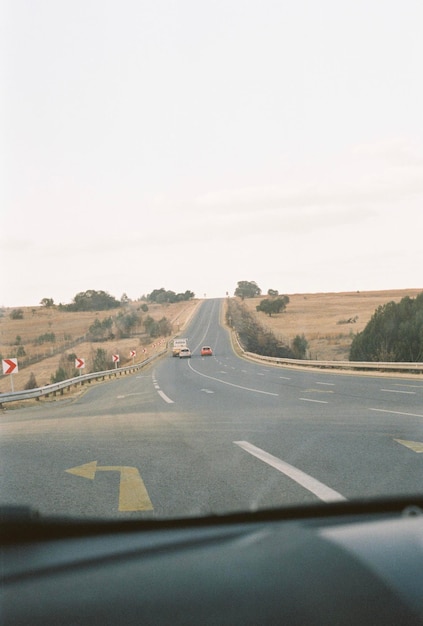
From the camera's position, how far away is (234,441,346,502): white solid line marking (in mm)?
6047

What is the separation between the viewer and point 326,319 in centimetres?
10075

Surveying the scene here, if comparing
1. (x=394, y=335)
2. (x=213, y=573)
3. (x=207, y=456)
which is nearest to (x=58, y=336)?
(x=394, y=335)

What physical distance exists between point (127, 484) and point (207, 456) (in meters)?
2.14

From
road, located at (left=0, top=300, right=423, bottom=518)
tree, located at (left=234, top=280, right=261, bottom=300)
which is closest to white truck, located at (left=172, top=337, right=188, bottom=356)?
road, located at (left=0, top=300, right=423, bottom=518)

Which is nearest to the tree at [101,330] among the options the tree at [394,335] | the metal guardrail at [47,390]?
the metal guardrail at [47,390]

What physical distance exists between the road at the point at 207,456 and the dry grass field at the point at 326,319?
113 feet

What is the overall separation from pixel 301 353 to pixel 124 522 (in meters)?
55.6

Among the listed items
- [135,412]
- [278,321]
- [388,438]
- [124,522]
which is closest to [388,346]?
[135,412]

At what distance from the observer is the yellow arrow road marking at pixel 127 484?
5797mm

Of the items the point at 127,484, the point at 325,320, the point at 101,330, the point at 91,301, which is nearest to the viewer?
the point at 127,484

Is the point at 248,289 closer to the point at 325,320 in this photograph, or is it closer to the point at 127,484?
the point at 325,320

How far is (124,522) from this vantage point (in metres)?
3.43

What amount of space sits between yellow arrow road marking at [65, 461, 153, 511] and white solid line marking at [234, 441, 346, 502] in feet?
5.30

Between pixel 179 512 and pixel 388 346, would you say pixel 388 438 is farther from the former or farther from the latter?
pixel 388 346
